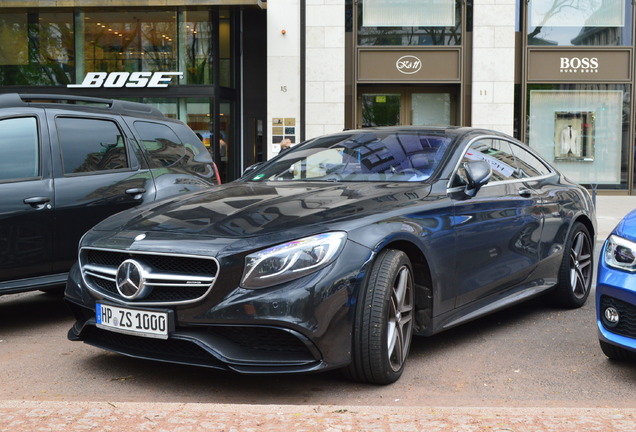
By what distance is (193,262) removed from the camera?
401 cm

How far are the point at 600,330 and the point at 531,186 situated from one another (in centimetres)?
178

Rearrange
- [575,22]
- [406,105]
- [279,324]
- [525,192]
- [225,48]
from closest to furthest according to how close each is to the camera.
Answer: [279,324] < [525,192] < [575,22] < [406,105] < [225,48]

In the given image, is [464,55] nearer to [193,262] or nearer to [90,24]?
[90,24]

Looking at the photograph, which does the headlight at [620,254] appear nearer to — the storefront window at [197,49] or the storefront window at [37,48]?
the storefront window at [197,49]

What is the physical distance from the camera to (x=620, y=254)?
14.5ft

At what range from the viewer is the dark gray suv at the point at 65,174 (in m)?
5.66

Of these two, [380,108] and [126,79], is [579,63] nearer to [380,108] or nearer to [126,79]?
[380,108]

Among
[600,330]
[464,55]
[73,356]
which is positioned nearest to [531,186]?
[600,330]

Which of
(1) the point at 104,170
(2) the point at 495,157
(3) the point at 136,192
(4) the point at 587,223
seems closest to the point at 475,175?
(2) the point at 495,157

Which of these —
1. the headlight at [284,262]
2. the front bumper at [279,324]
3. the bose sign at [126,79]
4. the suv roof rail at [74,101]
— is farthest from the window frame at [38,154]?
the bose sign at [126,79]

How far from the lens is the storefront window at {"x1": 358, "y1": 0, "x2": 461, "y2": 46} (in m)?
21.0

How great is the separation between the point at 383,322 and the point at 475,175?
1.41m

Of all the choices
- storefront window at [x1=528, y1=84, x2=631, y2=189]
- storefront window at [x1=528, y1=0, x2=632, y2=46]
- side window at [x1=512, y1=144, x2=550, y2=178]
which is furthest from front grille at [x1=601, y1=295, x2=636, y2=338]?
storefront window at [x1=528, y1=0, x2=632, y2=46]

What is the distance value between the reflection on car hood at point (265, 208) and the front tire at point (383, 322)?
1.09ft
